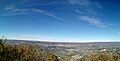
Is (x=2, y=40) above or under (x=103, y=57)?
above

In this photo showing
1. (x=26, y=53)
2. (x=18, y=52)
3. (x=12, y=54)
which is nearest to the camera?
(x=12, y=54)

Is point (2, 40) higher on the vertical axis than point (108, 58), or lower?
higher

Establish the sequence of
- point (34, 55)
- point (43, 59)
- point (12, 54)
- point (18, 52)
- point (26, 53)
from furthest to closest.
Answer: point (43, 59)
point (34, 55)
point (26, 53)
point (18, 52)
point (12, 54)

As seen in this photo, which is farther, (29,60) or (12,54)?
(29,60)

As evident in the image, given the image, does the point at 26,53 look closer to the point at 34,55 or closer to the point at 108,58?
the point at 34,55

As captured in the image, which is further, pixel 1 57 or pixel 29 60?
pixel 29 60

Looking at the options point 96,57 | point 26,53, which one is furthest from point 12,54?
point 96,57

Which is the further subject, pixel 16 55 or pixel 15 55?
pixel 16 55

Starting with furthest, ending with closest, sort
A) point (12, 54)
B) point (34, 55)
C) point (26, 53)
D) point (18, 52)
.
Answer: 1. point (34, 55)
2. point (26, 53)
3. point (18, 52)
4. point (12, 54)

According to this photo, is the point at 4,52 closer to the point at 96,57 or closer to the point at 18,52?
the point at 18,52

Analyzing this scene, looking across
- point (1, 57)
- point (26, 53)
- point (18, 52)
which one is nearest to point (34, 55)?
point (26, 53)
